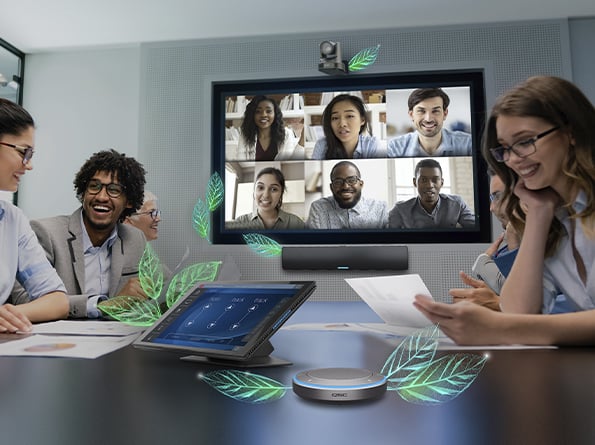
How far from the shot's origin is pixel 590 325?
2.83 ft

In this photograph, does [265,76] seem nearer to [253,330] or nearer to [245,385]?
[253,330]

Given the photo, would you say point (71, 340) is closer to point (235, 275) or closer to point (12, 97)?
point (235, 275)

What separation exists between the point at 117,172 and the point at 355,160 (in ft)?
5.29

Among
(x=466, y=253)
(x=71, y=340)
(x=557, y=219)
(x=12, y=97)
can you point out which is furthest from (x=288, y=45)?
(x=71, y=340)

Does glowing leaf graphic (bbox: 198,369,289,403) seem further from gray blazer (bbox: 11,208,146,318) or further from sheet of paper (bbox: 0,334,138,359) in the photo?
gray blazer (bbox: 11,208,146,318)

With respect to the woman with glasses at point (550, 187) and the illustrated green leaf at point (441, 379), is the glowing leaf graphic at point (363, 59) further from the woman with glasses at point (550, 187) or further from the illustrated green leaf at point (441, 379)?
the illustrated green leaf at point (441, 379)

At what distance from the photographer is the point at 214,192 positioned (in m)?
3.41

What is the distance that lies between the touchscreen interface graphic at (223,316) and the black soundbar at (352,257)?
2386mm

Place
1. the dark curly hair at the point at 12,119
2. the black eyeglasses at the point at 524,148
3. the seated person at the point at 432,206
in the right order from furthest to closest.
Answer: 1. the seated person at the point at 432,206
2. the dark curly hair at the point at 12,119
3. the black eyeglasses at the point at 524,148

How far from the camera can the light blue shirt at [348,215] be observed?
3.26 meters

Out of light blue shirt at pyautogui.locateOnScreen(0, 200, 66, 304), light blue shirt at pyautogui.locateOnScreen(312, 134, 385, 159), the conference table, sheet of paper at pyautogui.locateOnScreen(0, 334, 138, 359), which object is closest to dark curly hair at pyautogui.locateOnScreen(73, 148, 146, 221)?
light blue shirt at pyautogui.locateOnScreen(0, 200, 66, 304)

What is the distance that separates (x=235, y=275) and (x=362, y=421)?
8.78 feet

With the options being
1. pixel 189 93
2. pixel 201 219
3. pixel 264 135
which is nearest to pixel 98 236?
pixel 201 219

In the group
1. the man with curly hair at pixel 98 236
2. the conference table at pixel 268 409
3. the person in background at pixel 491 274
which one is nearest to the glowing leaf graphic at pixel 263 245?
the man with curly hair at pixel 98 236
